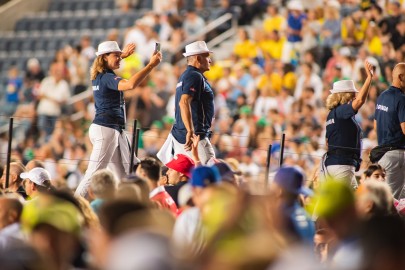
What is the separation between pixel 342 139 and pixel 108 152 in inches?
98.2

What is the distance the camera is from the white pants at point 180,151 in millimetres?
11930

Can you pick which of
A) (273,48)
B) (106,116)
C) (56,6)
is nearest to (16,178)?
(106,116)

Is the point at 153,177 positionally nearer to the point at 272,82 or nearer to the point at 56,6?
the point at 272,82

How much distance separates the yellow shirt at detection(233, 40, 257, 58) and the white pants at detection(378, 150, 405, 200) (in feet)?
27.5

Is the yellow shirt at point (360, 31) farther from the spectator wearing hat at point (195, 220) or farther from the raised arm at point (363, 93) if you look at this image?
the spectator wearing hat at point (195, 220)

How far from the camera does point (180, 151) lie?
12.0 meters

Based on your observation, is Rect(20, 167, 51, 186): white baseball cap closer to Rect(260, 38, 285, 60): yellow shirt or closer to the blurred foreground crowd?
the blurred foreground crowd

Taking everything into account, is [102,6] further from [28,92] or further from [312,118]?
[312,118]

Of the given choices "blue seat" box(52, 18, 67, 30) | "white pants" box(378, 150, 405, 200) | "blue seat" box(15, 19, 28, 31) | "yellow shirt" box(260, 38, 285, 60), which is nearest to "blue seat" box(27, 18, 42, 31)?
"blue seat" box(15, 19, 28, 31)

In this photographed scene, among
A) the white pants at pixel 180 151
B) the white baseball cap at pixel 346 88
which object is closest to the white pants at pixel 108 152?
the white pants at pixel 180 151

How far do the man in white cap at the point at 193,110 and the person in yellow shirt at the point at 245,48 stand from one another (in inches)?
326

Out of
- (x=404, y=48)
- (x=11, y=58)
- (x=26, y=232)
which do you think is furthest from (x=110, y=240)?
(x=11, y=58)

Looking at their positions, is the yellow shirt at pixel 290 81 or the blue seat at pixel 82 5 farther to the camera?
the blue seat at pixel 82 5

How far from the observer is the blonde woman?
12.1 m
